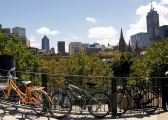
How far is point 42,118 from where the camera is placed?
26.3ft

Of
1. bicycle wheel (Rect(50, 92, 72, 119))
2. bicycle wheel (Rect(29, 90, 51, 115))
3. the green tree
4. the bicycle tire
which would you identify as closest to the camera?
bicycle wheel (Rect(29, 90, 51, 115))

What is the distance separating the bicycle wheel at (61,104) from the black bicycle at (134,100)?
1466 millimetres

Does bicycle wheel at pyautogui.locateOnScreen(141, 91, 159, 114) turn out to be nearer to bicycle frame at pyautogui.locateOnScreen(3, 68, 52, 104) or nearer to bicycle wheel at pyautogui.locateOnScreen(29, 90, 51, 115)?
bicycle wheel at pyautogui.locateOnScreen(29, 90, 51, 115)

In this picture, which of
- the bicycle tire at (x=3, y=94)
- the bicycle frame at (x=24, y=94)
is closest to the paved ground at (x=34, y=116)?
the bicycle tire at (x=3, y=94)

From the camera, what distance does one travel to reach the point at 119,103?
891 cm

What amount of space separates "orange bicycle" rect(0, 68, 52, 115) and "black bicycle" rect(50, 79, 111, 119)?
12.0 inches

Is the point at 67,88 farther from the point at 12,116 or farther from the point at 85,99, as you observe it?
the point at 12,116

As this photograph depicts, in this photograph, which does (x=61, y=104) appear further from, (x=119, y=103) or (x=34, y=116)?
(x=119, y=103)

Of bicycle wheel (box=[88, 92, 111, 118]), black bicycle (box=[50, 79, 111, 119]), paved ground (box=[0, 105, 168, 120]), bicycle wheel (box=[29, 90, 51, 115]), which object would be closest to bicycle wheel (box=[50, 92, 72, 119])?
black bicycle (box=[50, 79, 111, 119])

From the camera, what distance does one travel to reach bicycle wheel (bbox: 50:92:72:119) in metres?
8.19

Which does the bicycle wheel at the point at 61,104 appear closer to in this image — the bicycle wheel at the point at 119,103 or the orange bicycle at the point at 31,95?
the orange bicycle at the point at 31,95

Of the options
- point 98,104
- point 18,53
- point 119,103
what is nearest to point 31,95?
point 98,104

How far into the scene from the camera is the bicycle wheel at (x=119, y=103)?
8662 mm

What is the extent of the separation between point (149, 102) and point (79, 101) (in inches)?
97.7
